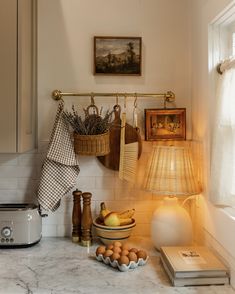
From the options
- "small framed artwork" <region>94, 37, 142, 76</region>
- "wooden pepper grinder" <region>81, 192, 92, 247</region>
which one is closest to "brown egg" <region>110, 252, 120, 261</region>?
"wooden pepper grinder" <region>81, 192, 92, 247</region>

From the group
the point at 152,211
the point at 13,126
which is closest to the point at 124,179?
the point at 152,211

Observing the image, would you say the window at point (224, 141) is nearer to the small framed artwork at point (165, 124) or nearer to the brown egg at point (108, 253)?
the small framed artwork at point (165, 124)

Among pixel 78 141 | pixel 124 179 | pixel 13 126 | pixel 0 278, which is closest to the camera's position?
pixel 0 278

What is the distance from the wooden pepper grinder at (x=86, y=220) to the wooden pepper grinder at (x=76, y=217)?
4 cm

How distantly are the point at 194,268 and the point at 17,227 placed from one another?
832mm

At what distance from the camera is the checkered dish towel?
67.3 inches

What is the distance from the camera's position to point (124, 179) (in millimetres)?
1832

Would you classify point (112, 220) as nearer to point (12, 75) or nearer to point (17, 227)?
point (17, 227)

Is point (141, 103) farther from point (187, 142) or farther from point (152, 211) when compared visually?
point (152, 211)

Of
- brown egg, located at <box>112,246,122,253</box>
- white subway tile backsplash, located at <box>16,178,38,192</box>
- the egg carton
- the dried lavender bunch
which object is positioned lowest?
the egg carton

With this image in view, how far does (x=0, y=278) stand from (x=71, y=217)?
58 centimetres

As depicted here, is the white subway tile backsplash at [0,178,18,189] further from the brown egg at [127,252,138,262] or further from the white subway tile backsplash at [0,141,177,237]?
the brown egg at [127,252,138,262]

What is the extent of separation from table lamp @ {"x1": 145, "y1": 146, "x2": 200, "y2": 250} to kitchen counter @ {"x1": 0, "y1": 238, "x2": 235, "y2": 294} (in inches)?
4.3

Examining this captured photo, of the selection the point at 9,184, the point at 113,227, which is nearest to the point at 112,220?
the point at 113,227
